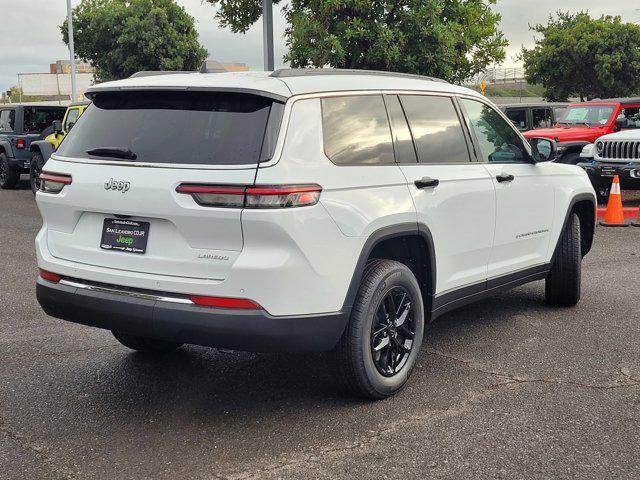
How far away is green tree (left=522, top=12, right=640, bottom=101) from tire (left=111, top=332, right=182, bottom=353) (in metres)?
34.3

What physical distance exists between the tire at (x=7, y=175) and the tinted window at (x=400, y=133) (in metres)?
15.5

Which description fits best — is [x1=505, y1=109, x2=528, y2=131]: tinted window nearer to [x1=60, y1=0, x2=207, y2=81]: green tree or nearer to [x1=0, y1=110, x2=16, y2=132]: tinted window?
[x1=0, y1=110, x2=16, y2=132]: tinted window

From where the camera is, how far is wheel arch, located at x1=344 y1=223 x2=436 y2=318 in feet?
13.3

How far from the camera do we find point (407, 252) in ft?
15.2

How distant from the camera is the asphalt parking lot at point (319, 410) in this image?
3566mm

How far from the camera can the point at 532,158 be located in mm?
5793

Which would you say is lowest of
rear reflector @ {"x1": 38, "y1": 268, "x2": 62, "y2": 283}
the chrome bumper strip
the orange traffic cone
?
the orange traffic cone

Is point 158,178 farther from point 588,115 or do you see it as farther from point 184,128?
point 588,115

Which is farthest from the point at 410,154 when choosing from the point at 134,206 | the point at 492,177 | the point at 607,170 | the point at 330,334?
the point at 607,170

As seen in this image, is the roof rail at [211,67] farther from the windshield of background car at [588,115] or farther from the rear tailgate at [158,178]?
the windshield of background car at [588,115]

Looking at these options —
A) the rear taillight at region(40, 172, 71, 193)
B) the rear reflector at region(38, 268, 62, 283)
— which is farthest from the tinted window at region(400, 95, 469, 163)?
the rear reflector at region(38, 268, 62, 283)

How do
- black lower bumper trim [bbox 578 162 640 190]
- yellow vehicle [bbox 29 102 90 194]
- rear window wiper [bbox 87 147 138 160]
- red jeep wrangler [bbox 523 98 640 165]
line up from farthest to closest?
1. yellow vehicle [bbox 29 102 90 194]
2. red jeep wrangler [bbox 523 98 640 165]
3. black lower bumper trim [bbox 578 162 640 190]
4. rear window wiper [bbox 87 147 138 160]

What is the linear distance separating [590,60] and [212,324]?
36.6 meters

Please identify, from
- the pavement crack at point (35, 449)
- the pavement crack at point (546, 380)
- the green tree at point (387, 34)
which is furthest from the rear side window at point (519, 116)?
the pavement crack at point (35, 449)
